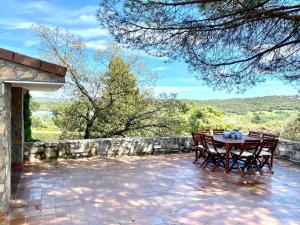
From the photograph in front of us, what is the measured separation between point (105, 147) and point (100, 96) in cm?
309

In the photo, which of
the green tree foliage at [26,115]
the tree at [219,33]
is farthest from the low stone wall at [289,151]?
the green tree foliage at [26,115]

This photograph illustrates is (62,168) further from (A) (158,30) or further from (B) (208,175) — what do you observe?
(A) (158,30)

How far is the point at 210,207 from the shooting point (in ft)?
14.8

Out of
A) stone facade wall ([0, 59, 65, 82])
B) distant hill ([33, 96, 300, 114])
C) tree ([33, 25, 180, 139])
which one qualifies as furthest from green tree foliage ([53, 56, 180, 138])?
stone facade wall ([0, 59, 65, 82])

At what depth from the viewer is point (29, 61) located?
12.9 feet

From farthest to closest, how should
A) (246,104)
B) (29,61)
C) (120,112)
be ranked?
(246,104)
(120,112)
(29,61)

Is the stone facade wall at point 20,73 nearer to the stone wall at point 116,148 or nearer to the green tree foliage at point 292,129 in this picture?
the stone wall at point 116,148

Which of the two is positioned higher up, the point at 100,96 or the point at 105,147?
the point at 100,96

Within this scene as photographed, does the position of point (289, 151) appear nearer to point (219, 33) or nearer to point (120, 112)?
point (219, 33)

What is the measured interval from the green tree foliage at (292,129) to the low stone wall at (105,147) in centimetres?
389

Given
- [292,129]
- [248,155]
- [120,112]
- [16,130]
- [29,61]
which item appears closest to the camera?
[29,61]

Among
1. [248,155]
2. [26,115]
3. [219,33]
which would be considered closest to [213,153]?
[248,155]

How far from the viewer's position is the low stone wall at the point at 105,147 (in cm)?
759

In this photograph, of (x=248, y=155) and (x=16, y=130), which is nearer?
(x=248, y=155)
